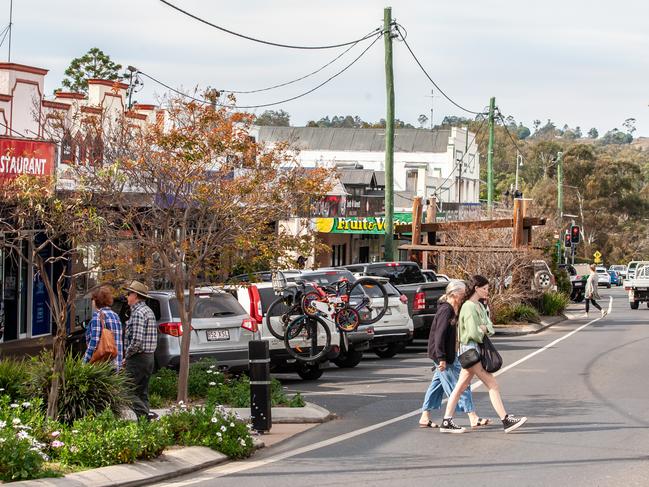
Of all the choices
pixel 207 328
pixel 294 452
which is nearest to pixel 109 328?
pixel 294 452

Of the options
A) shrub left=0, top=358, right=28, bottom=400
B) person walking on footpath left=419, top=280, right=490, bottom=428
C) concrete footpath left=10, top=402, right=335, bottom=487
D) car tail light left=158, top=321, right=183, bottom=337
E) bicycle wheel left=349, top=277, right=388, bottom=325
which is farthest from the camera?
bicycle wheel left=349, top=277, right=388, bottom=325

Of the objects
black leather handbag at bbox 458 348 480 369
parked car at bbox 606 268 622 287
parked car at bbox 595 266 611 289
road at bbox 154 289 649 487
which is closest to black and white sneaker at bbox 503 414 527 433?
road at bbox 154 289 649 487

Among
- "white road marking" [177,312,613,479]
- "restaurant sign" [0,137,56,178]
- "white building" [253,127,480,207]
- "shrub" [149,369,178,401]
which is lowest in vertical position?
"white road marking" [177,312,613,479]

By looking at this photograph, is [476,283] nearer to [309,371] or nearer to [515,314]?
[309,371]

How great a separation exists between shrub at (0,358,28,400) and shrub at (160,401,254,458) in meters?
1.78

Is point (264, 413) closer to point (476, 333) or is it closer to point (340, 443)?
point (340, 443)

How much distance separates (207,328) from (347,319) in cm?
388

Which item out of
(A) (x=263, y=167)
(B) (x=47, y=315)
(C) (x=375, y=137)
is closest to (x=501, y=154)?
(C) (x=375, y=137)

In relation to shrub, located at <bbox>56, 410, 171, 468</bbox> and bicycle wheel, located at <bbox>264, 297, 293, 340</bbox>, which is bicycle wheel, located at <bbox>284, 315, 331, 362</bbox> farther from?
shrub, located at <bbox>56, 410, 171, 468</bbox>

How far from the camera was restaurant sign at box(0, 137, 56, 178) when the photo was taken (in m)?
16.1

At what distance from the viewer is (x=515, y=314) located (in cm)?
3681

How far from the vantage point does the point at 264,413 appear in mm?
13422

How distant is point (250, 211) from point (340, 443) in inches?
151

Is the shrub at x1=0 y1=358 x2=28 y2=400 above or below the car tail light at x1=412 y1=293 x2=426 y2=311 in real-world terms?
below
